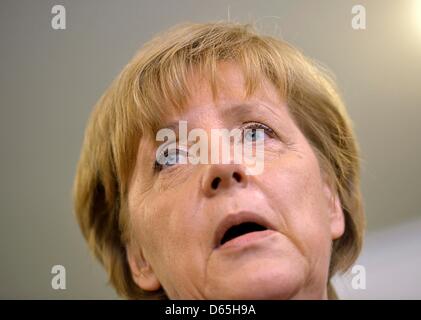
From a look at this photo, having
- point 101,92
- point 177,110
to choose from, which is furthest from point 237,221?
point 101,92

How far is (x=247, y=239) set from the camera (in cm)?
65

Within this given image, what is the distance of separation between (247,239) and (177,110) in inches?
9.8

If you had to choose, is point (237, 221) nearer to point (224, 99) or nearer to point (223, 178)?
point (223, 178)

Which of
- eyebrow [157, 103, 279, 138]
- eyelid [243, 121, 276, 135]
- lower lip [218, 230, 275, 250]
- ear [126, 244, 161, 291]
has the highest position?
eyebrow [157, 103, 279, 138]

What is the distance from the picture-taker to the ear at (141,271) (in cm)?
82

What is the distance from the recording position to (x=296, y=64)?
85cm

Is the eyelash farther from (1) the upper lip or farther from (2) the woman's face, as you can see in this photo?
(1) the upper lip

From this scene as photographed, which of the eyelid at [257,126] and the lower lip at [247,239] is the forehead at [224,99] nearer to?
the eyelid at [257,126]

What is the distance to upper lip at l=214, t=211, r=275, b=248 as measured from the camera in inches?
25.8

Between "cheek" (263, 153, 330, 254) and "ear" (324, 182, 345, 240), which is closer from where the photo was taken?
"cheek" (263, 153, 330, 254)

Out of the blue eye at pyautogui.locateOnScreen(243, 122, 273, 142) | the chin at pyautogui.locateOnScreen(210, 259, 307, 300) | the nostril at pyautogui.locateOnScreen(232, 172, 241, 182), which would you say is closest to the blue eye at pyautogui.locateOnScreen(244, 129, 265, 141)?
the blue eye at pyautogui.locateOnScreen(243, 122, 273, 142)

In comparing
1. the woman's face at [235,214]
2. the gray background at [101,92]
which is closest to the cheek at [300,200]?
the woman's face at [235,214]

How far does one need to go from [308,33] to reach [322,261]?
48cm

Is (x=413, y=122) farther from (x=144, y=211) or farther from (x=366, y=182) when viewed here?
(x=144, y=211)
